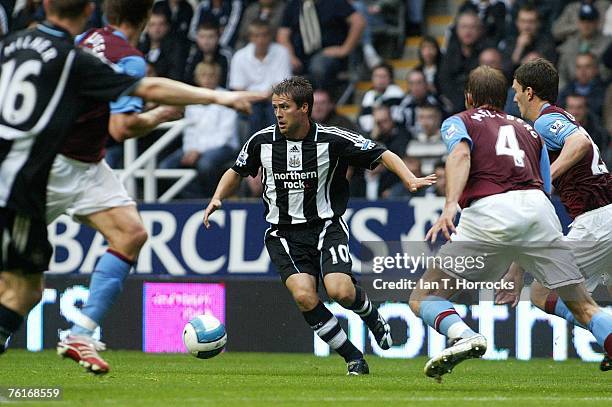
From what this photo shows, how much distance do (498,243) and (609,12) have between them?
7756mm

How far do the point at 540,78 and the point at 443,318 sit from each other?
75.8 inches

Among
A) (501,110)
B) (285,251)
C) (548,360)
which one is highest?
(501,110)

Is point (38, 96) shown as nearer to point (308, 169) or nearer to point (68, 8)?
point (68, 8)

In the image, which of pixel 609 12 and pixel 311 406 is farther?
pixel 609 12

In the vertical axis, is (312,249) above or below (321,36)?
below

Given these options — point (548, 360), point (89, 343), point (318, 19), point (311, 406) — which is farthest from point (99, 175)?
point (318, 19)

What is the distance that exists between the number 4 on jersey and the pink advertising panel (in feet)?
16.8

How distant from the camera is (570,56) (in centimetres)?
1509

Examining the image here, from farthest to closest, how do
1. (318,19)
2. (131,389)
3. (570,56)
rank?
1. (318,19)
2. (570,56)
3. (131,389)

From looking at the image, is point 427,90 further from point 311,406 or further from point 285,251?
point 311,406

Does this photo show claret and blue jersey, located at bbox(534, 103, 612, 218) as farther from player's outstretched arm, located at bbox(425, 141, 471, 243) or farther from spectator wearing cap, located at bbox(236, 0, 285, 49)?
spectator wearing cap, located at bbox(236, 0, 285, 49)

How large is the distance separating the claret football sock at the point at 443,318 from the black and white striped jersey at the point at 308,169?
1564 millimetres

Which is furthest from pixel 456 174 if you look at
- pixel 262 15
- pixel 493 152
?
→ pixel 262 15

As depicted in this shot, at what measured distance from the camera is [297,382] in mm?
9023
